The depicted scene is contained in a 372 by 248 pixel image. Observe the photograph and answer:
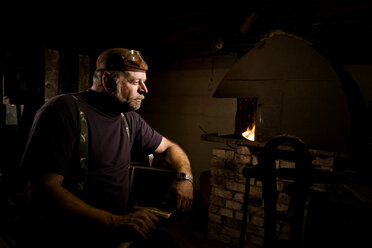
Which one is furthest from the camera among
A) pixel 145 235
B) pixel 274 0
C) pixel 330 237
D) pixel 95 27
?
pixel 95 27

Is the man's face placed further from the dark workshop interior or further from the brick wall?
→ the brick wall

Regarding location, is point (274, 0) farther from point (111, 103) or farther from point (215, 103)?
point (111, 103)

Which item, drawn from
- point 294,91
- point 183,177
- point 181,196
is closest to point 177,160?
point 183,177

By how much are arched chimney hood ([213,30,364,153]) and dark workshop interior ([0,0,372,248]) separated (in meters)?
0.01

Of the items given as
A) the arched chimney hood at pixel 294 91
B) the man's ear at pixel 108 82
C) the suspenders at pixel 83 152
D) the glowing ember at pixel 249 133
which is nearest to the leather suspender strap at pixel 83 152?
the suspenders at pixel 83 152

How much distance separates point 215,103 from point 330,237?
366 centimetres

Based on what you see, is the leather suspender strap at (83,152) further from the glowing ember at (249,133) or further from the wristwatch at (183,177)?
Result: the glowing ember at (249,133)

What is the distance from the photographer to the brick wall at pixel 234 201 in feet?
12.3

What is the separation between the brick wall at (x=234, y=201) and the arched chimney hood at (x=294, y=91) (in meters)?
0.50

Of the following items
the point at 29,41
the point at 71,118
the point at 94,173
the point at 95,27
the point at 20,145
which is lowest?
Result: the point at 20,145

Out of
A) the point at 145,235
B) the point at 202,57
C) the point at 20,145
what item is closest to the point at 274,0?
the point at 202,57

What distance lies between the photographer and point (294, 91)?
3455 millimetres

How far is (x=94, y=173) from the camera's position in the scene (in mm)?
2021

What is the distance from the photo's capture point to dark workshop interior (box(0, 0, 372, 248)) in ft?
10.4
